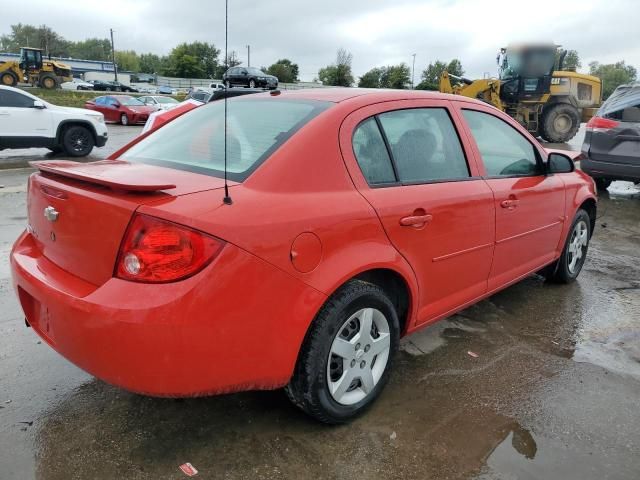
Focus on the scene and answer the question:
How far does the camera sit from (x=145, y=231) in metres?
2.02

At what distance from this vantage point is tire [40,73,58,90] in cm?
4318

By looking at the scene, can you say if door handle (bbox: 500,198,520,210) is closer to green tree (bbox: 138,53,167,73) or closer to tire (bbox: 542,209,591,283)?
tire (bbox: 542,209,591,283)

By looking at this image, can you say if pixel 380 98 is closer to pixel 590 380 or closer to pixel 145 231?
pixel 145 231

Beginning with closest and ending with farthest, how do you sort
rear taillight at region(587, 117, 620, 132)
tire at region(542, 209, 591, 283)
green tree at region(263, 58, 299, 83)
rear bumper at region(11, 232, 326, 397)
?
1. rear bumper at region(11, 232, 326, 397)
2. tire at region(542, 209, 591, 283)
3. rear taillight at region(587, 117, 620, 132)
4. green tree at region(263, 58, 299, 83)

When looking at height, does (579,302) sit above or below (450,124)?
below

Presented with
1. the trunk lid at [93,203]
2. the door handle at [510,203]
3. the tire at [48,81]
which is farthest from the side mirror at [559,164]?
the tire at [48,81]

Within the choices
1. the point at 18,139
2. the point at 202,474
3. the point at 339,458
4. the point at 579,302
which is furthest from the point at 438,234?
the point at 18,139

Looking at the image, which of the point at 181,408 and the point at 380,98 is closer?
the point at 181,408

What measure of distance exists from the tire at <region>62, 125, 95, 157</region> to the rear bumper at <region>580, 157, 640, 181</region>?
10085 millimetres

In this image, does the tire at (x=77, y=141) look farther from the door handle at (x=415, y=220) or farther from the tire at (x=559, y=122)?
the tire at (x=559, y=122)

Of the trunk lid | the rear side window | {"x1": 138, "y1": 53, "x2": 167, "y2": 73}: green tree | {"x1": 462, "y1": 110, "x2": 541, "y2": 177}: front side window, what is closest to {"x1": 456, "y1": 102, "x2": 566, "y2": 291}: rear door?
{"x1": 462, "y1": 110, "x2": 541, "y2": 177}: front side window

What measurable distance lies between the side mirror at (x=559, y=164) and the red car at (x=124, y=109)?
2121cm

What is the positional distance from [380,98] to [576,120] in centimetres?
1774

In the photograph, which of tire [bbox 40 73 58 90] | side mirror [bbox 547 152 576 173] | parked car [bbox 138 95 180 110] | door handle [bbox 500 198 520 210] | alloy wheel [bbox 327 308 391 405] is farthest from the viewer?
tire [bbox 40 73 58 90]
